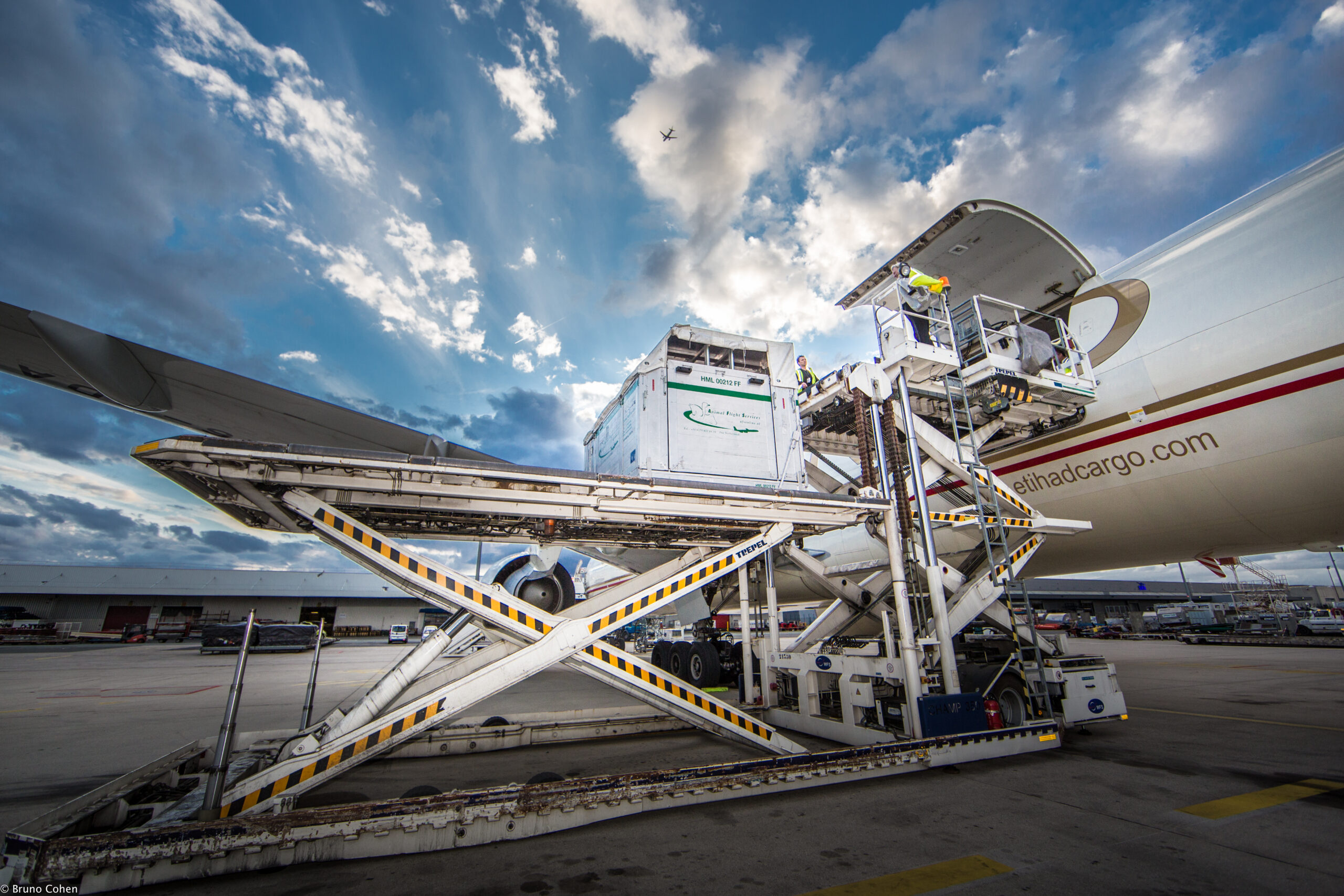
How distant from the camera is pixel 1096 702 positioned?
6590mm

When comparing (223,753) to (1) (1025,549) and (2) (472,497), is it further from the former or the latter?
(1) (1025,549)

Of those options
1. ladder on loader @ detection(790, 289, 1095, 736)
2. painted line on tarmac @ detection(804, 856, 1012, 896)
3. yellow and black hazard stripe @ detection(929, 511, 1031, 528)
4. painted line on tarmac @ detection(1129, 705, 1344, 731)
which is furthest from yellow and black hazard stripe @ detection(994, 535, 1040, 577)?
painted line on tarmac @ detection(804, 856, 1012, 896)

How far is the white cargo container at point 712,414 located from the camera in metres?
5.59

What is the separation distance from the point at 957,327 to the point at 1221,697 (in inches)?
324

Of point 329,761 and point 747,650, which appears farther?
point 747,650

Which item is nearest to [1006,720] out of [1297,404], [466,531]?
[1297,404]

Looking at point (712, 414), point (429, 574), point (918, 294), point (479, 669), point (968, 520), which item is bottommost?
point (479, 669)

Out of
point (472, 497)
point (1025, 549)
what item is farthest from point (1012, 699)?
point (472, 497)

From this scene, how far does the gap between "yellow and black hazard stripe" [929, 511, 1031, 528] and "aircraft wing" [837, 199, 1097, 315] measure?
333cm

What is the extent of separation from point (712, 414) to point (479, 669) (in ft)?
11.1

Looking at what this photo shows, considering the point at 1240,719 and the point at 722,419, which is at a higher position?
the point at 722,419

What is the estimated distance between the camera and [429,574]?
4383 millimetres

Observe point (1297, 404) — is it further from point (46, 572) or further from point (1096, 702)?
point (46, 572)

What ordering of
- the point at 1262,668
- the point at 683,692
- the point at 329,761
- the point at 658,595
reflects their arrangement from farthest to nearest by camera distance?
the point at 1262,668
the point at 658,595
the point at 683,692
the point at 329,761
